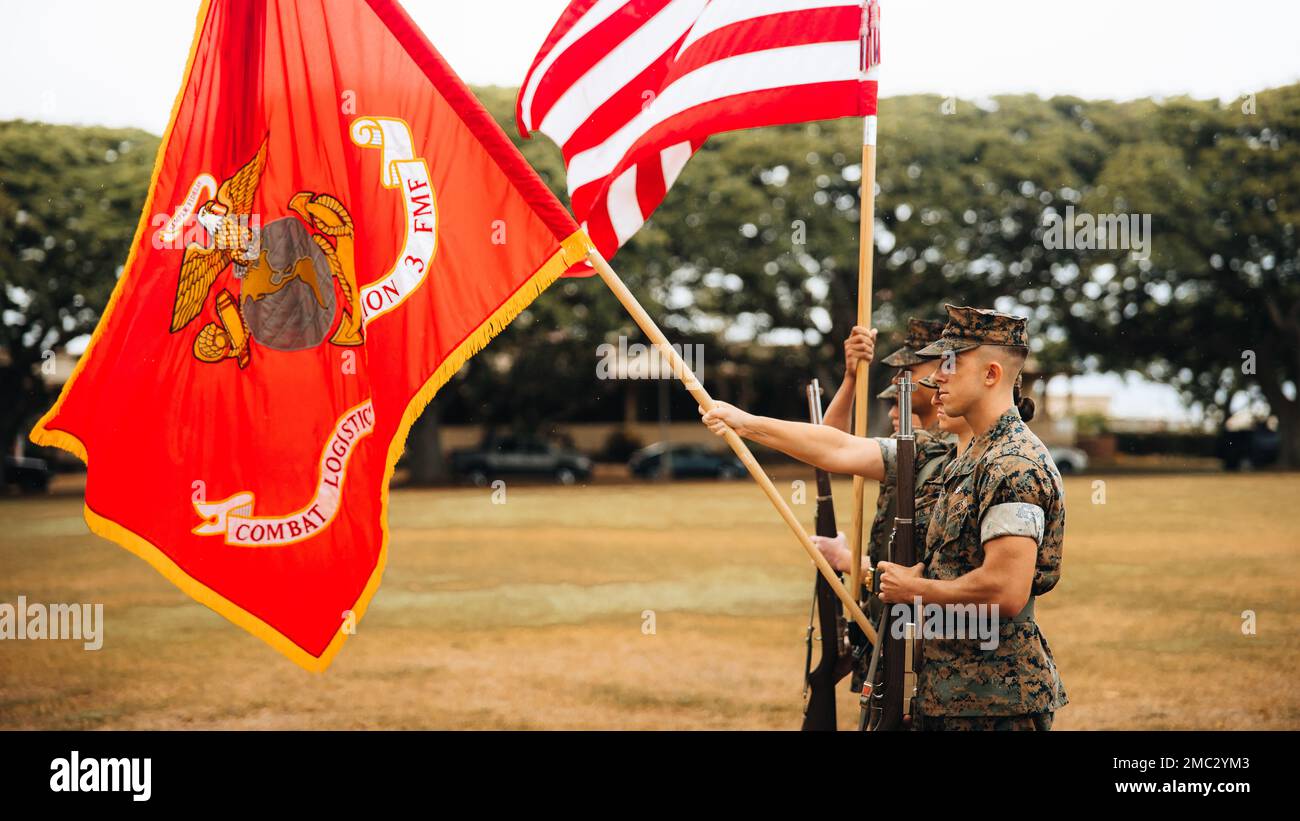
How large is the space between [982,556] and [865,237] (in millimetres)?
991

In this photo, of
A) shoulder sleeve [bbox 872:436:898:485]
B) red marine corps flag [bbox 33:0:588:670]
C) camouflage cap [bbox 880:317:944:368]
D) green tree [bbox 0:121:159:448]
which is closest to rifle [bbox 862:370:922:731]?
shoulder sleeve [bbox 872:436:898:485]

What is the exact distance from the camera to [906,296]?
30922mm

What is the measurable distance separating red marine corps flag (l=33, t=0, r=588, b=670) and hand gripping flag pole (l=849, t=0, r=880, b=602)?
35.3 inches

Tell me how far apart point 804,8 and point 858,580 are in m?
1.93

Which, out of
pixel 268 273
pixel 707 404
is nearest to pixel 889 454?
pixel 707 404

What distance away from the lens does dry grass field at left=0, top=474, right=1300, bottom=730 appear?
7.55 m

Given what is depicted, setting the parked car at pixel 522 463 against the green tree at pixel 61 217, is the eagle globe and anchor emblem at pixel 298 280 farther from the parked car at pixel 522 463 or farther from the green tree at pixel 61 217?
the parked car at pixel 522 463

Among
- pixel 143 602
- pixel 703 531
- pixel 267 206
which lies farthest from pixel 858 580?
pixel 703 531

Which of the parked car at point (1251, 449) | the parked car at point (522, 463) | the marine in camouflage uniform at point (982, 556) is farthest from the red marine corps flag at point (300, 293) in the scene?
the parked car at point (1251, 449)

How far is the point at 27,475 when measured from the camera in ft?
106

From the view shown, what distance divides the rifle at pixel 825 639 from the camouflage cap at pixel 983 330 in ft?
3.49

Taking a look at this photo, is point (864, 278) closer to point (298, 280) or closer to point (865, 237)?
point (865, 237)

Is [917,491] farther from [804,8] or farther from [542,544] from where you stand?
[542,544]

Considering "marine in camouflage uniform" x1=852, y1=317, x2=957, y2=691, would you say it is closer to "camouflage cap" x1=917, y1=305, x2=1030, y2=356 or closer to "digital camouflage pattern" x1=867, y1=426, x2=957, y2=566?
"digital camouflage pattern" x1=867, y1=426, x2=957, y2=566
